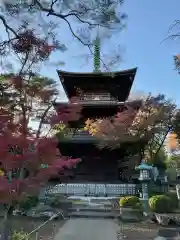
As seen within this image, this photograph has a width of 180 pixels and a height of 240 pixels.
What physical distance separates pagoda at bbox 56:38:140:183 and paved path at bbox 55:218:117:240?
9318 mm

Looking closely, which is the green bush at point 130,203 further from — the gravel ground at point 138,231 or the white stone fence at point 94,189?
the white stone fence at point 94,189

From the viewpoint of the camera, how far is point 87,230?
9555 mm

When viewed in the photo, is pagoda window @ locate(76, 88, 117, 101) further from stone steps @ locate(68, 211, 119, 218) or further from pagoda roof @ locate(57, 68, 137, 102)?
stone steps @ locate(68, 211, 119, 218)

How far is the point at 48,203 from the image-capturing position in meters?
14.2

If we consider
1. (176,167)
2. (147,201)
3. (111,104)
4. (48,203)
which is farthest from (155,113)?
(176,167)

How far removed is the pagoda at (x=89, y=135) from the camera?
21031 mm

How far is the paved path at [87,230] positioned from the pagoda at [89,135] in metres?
9.32

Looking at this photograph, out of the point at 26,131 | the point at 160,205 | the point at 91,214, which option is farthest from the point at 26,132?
the point at 160,205

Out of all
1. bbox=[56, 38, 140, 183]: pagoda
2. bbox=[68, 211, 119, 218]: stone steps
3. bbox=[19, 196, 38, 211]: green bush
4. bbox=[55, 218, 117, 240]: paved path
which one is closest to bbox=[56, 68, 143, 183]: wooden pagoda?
bbox=[56, 38, 140, 183]: pagoda

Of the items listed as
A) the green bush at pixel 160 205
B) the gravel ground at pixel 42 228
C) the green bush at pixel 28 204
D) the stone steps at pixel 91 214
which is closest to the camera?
the gravel ground at pixel 42 228

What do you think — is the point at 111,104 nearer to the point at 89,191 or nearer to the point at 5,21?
the point at 89,191

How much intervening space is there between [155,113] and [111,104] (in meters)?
3.95

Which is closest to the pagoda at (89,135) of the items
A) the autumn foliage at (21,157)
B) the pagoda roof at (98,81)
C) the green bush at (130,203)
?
the pagoda roof at (98,81)

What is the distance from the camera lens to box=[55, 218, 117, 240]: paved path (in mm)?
8617
